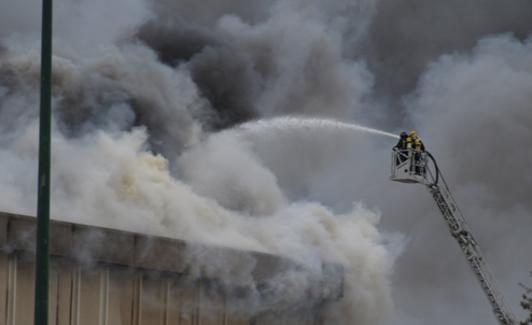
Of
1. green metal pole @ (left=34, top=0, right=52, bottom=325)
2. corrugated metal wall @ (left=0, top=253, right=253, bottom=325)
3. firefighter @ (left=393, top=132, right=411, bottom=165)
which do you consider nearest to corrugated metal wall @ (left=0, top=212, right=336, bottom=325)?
corrugated metal wall @ (left=0, top=253, right=253, bottom=325)

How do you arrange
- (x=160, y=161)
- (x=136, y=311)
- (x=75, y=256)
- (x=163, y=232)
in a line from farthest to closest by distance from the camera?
(x=160, y=161) < (x=163, y=232) < (x=136, y=311) < (x=75, y=256)

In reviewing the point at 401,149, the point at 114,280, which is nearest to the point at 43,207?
the point at 114,280

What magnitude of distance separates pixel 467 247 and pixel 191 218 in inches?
297

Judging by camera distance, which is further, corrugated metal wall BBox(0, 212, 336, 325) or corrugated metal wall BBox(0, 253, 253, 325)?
corrugated metal wall BBox(0, 212, 336, 325)

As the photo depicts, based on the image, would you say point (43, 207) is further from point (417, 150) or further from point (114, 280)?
point (417, 150)

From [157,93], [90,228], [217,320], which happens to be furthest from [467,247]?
[157,93]

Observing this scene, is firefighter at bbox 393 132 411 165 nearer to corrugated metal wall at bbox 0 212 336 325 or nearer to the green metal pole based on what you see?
corrugated metal wall at bbox 0 212 336 325

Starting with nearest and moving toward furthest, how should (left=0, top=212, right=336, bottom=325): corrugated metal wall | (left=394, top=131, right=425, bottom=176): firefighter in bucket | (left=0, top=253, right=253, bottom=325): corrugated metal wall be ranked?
(left=0, top=253, right=253, bottom=325): corrugated metal wall → (left=0, top=212, right=336, bottom=325): corrugated metal wall → (left=394, top=131, right=425, bottom=176): firefighter in bucket

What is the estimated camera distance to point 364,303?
146 ft

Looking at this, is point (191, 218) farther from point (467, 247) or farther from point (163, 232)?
point (467, 247)

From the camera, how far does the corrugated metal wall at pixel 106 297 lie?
95.8 feet

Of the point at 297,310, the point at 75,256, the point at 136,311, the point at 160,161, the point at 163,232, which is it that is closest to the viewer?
the point at 75,256

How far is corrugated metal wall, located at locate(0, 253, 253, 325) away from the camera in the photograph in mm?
29188

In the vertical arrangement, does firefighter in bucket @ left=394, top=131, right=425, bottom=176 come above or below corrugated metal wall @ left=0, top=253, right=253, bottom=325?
above
